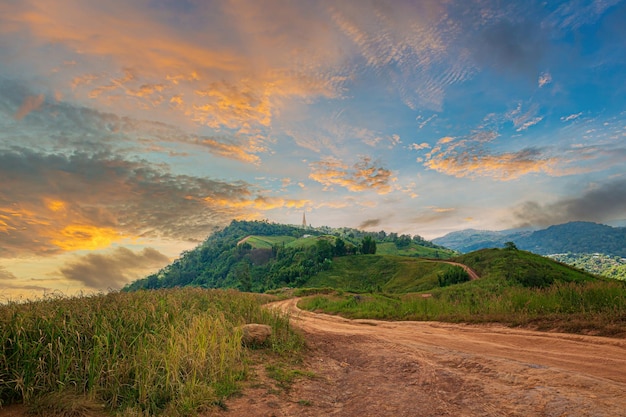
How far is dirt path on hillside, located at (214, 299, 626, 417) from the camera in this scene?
246 inches

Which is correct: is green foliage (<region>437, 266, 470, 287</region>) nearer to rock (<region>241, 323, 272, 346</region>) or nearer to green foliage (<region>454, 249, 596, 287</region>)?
green foliage (<region>454, 249, 596, 287</region>)


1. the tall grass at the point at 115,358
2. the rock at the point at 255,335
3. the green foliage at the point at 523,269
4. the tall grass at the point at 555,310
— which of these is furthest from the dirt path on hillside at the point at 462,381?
the green foliage at the point at 523,269

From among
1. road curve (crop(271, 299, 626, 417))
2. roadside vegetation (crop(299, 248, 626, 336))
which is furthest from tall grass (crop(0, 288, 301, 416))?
roadside vegetation (crop(299, 248, 626, 336))

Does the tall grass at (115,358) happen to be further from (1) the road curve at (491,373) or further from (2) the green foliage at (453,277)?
(2) the green foliage at (453,277)

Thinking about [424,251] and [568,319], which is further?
[424,251]

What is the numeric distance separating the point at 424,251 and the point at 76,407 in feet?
650

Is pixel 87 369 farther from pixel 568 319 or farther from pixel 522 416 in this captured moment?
pixel 568 319

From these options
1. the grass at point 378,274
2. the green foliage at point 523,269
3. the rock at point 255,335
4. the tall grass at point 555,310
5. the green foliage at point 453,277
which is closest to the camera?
the rock at point 255,335

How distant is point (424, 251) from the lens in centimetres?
19025

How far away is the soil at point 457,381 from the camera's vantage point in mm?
6219

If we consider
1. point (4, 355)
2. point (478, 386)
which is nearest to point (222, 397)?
point (4, 355)

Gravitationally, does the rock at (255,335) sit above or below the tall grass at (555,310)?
below

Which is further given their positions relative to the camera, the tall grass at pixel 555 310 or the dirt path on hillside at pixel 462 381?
the tall grass at pixel 555 310

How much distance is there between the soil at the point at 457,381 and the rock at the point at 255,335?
1.64m
